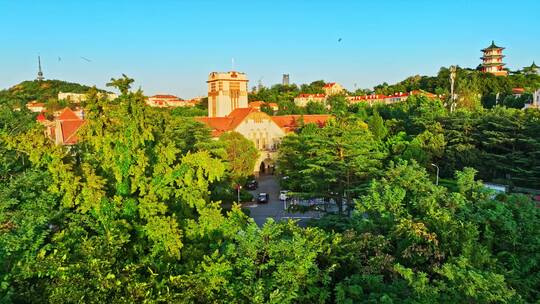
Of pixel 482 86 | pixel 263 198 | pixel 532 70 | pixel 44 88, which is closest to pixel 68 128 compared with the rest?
pixel 263 198

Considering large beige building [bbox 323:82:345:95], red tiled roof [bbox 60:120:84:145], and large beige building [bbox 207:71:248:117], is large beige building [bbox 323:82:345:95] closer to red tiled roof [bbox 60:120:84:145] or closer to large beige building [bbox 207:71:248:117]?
large beige building [bbox 207:71:248:117]

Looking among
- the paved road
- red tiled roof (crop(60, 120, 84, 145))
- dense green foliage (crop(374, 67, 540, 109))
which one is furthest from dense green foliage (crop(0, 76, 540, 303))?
dense green foliage (crop(374, 67, 540, 109))

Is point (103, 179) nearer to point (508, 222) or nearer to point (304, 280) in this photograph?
point (304, 280)

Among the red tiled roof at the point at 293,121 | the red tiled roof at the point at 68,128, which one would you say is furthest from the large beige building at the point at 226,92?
the red tiled roof at the point at 68,128

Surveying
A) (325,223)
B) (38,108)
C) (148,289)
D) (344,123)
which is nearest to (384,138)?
(344,123)

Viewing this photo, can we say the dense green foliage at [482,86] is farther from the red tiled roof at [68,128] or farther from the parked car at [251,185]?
the red tiled roof at [68,128]
